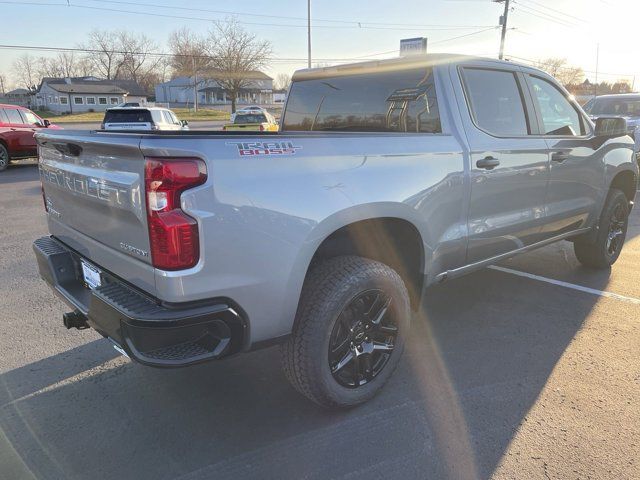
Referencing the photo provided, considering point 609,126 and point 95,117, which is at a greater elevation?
point 609,126

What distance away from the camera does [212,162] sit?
206cm

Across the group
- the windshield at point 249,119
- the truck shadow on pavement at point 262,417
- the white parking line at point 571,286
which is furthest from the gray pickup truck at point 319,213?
the windshield at point 249,119

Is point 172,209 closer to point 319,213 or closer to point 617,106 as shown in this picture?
point 319,213

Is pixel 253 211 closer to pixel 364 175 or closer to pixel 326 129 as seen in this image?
pixel 364 175

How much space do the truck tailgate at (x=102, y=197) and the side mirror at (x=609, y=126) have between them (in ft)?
13.6

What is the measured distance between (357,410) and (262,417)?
21.6 inches

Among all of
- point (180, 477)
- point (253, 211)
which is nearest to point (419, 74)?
point (253, 211)

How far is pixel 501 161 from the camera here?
11.3 feet

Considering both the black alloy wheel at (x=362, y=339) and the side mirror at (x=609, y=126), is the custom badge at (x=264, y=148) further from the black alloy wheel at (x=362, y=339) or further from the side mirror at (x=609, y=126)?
the side mirror at (x=609, y=126)

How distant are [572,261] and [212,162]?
5.06m

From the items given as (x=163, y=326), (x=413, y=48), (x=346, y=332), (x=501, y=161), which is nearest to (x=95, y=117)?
(x=413, y=48)

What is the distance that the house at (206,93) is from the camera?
85.8 meters

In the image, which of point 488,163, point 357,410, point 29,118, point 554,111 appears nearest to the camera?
point 357,410

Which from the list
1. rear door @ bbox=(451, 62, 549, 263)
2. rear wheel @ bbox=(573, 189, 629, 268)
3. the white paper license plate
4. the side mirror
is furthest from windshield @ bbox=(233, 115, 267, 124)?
the white paper license plate
